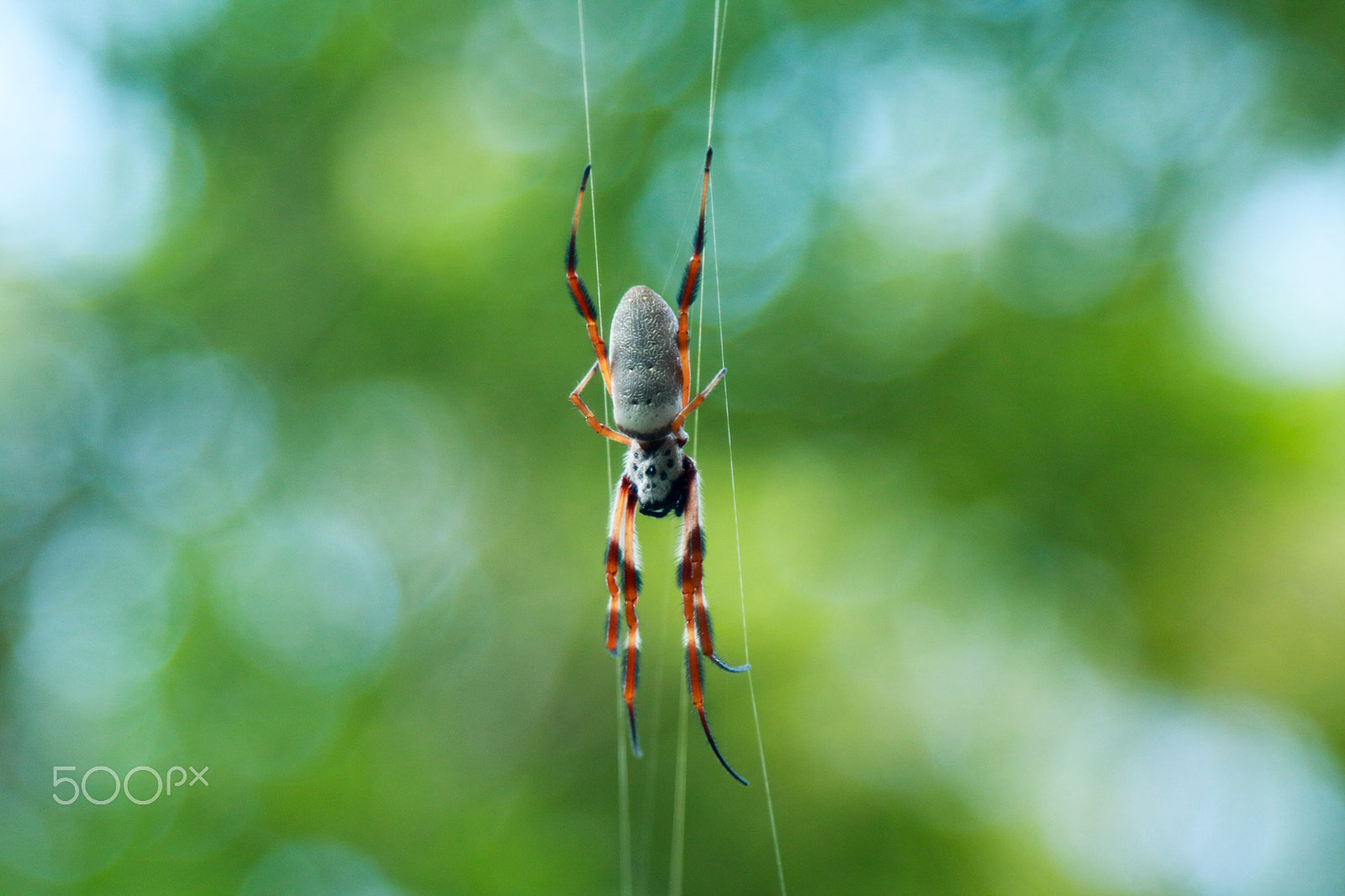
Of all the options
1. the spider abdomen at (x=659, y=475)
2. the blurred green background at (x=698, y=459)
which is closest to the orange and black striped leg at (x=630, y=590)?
the spider abdomen at (x=659, y=475)

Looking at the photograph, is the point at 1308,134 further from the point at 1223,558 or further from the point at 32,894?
the point at 32,894

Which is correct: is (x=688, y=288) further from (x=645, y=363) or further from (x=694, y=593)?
(x=694, y=593)

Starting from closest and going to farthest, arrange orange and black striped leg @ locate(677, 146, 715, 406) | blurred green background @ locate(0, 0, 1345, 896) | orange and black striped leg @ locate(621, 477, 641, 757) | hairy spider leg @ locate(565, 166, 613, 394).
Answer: orange and black striped leg @ locate(677, 146, 715, 406) < hairy spider leg @ locate(565, 166, 613, 394) < orange and black striped leg @ locate(621, 477, 641, 757) < blurred green background @ locate(0, 0, 1345, 896)

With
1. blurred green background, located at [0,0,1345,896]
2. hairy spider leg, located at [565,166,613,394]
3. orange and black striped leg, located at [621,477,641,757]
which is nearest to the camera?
hairy spider leg, located at [565,166,613,394]

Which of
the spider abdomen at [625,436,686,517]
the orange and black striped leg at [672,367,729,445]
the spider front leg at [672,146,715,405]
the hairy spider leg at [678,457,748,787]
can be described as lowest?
the hairy spider leg at [678,457,748,787]

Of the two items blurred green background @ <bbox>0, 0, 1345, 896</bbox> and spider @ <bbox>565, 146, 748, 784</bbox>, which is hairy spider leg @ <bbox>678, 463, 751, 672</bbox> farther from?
blurred green background @ <bbox>0, 0, 1345, 896</bbox>

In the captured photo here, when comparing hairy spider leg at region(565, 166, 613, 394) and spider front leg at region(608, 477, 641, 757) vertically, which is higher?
hairy spider leg at region(565, 166, 613, 394)

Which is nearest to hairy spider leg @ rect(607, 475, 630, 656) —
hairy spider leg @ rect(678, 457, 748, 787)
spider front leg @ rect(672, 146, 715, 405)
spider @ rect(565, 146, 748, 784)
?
spider @ rect(565, 146, 748, 784)

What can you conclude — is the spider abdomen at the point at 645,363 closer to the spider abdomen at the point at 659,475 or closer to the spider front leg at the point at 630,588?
the spider abdomen at the point at 659,475
